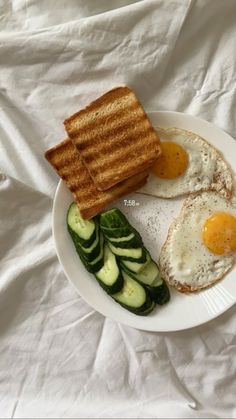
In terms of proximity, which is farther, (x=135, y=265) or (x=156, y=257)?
(x=156, y=257)

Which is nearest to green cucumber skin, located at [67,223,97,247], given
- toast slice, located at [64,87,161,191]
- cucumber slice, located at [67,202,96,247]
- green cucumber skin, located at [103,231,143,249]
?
cucumber slice, located at [67,202,96,247]

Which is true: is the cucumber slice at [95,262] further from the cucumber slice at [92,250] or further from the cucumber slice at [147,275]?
the cucumber slice at [147,275]

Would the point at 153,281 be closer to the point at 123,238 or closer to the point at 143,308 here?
the point at 143,308

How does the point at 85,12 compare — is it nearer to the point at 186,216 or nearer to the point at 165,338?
the point at 186,216

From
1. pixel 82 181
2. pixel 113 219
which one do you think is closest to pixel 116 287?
pixel 113 219

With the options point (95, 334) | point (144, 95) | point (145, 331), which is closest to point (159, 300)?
point (145, 331)

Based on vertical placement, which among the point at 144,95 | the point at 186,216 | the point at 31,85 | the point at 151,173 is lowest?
the point at 186,216
